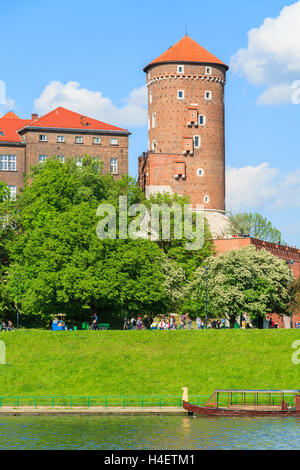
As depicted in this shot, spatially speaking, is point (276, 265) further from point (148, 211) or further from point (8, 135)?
point (8, 135)

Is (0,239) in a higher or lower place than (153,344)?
higher

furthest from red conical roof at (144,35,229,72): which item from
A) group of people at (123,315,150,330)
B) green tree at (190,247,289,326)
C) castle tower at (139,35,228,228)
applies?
group of people at (123,315,150,330)

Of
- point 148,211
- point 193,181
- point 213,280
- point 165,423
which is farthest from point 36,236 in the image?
point 193,181

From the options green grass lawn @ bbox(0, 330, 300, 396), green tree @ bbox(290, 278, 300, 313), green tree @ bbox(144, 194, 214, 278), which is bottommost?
green grass lawn @ bbox(0, 330, 300, 396)

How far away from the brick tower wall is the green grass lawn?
48787 mm

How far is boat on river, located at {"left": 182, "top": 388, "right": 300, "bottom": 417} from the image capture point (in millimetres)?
53000

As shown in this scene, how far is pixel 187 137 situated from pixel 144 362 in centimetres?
5634

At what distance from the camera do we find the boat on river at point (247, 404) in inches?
2087

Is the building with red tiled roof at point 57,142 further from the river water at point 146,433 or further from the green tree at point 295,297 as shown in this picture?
the river water at point 146,433

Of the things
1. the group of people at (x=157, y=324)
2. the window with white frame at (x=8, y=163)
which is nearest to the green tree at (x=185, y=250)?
the group of people at (x=157, y=324)

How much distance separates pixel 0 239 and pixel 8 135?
95.7 feet

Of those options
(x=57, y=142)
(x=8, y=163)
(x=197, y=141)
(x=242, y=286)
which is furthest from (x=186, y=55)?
(x=242, y=286)

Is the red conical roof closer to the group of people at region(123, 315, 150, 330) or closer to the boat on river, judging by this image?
the group of people at region(123, 315, 150, 330)
